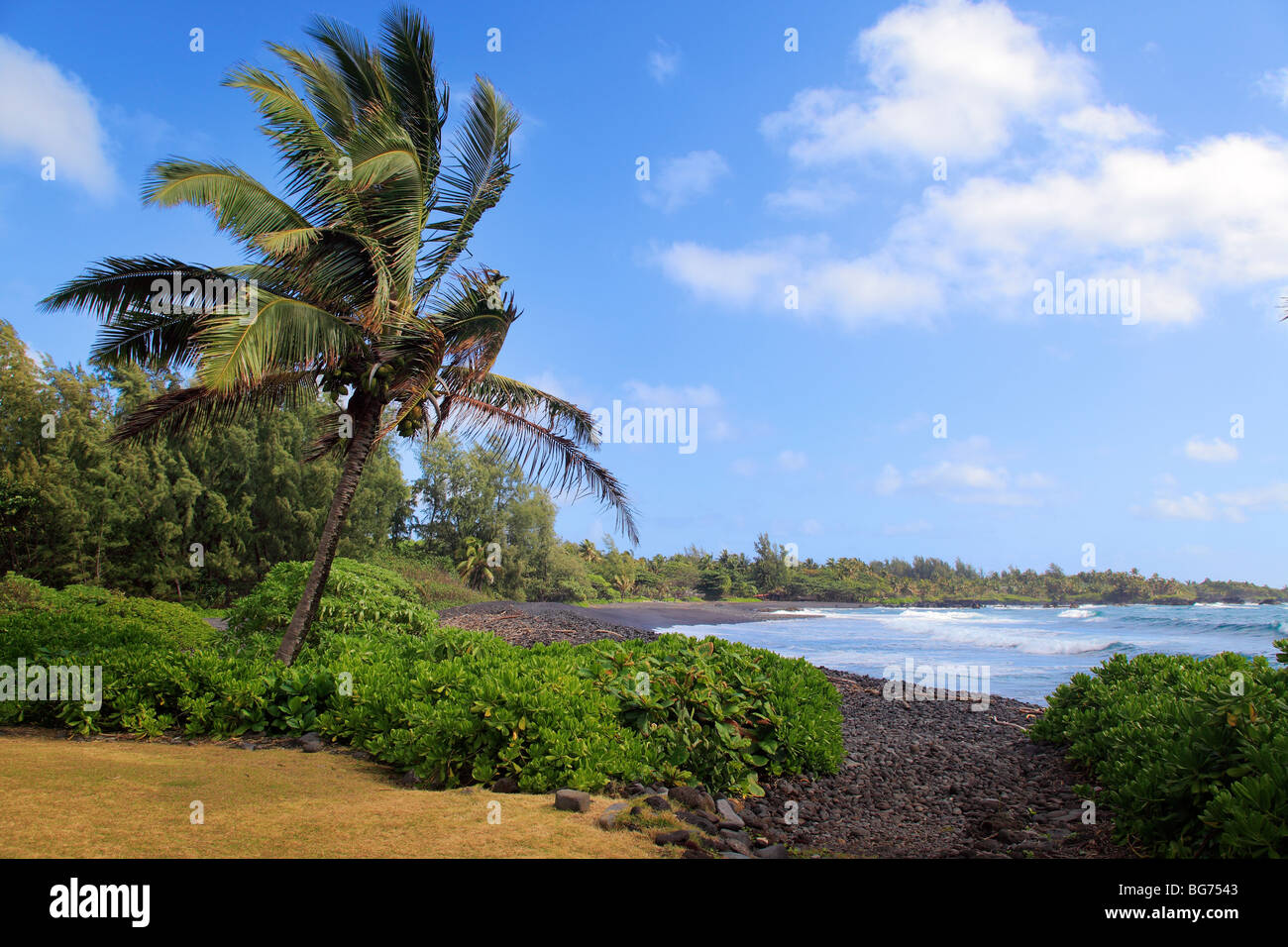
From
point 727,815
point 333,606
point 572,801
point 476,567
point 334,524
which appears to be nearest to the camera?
point 572,801

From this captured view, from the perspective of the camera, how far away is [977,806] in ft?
21.4

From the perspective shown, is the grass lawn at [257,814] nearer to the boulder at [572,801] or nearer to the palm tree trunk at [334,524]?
the boulder at [572,801]

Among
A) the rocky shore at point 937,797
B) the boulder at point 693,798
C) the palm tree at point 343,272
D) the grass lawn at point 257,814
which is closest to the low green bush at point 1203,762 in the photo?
the rocky shore at point 937,797

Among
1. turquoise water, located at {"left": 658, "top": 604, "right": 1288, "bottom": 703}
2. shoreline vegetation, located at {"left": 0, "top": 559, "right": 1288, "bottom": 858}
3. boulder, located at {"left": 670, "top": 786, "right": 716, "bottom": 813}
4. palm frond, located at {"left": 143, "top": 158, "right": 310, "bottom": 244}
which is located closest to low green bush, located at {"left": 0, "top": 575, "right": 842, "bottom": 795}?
shoreline vegetation, located at {"left": 0, "top": 559, "right": 1288, "bottom": 858}

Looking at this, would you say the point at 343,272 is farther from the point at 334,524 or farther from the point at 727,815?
the point at 727,815

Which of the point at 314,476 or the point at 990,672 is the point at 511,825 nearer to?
the point at 990,672

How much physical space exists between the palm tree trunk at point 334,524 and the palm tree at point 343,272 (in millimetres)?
24

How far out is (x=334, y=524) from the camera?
8.99 metres

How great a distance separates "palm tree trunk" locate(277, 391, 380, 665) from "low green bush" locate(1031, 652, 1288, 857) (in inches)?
325

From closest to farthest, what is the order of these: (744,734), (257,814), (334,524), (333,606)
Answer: (257,814) < (744,734) < (334,524) < (333,606)

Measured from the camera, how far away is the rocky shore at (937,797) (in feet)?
17.7

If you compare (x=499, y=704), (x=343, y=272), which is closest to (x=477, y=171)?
(x=343, y=272)

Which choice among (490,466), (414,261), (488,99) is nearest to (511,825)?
(414,261)

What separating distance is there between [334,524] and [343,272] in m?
3.10
